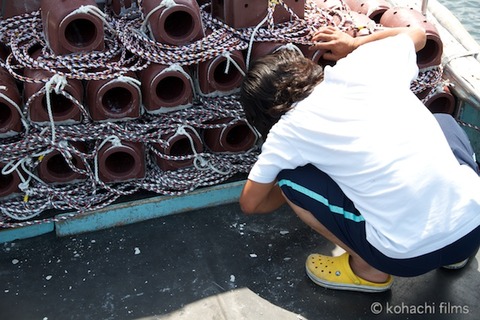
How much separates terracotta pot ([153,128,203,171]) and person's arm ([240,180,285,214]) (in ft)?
1.63

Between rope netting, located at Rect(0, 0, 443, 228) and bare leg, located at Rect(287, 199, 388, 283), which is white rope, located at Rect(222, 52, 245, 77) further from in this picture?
bare leg, located at Rect(287, 199, 388, 283)

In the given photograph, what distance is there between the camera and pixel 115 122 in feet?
8.50

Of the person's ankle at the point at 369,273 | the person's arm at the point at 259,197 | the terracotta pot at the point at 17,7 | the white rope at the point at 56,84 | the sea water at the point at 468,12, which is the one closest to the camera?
the person's arm at the point at 259,197

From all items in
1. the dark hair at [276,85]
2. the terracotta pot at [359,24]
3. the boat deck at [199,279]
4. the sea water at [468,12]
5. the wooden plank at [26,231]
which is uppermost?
the dark hair at [276,85]

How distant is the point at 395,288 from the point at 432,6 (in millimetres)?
2054

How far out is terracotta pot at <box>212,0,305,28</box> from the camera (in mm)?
2633

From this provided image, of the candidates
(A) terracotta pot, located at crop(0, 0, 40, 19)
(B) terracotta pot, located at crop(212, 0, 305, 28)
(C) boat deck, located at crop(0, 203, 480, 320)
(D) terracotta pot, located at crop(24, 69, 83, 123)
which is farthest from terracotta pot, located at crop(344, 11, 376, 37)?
(A) terracotta pot, located at crop(0, 0, 40, 19)

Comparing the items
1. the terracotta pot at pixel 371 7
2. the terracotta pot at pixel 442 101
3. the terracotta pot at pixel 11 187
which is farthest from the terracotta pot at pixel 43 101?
the terracotta pot at pixel 442 101

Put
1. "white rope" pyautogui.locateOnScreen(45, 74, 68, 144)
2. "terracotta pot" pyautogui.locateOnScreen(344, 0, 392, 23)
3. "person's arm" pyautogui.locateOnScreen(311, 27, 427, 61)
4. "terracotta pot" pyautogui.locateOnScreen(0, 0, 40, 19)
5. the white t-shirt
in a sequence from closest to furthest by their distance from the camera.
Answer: the white t-shirt, "white rope" pyautogui.locateOnScreen(45, 74, 68, 144), "person's arm" pyautogui.locateOnScreen(311, 27, 427, 61), "terracotta pot" pyautogui.locateOnScreen(0, 0, 40, 19), "terracotta pot" pyautogui.locateOnScreen(344, 0, 392, 23)

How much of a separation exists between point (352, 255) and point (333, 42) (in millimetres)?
933

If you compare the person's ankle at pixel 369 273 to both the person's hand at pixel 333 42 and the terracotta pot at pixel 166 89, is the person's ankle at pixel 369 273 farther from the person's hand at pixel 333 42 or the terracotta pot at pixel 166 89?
the terracotta pot at pixel 166 89

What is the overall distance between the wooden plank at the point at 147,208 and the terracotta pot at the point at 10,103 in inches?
17.9

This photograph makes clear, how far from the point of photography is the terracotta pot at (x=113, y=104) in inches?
97.5

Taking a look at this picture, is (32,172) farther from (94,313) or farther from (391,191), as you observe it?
(391,191)
